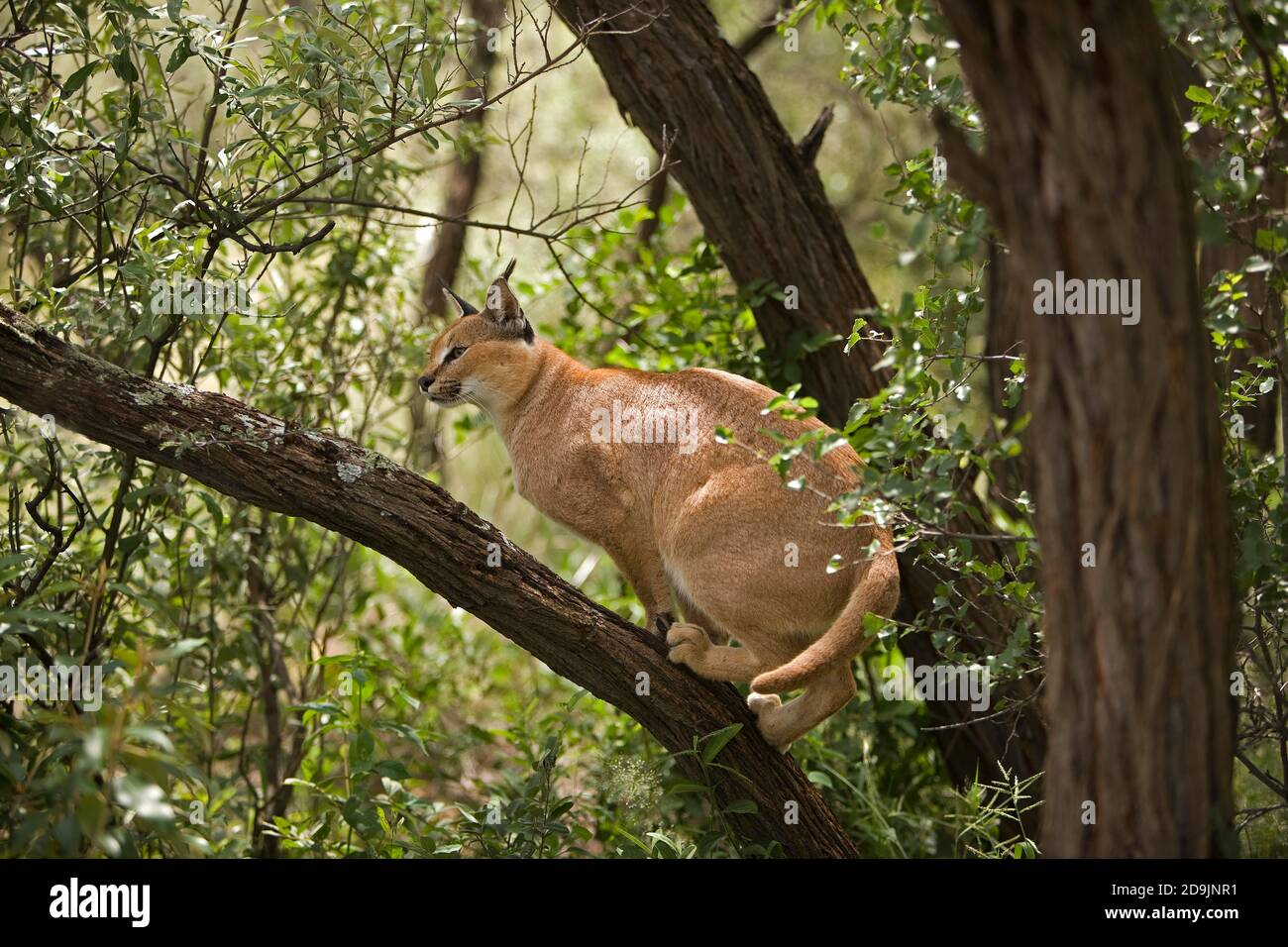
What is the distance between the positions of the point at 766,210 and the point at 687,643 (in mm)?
2390

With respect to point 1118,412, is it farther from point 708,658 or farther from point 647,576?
point 647,576

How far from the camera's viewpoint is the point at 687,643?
4.56 metres

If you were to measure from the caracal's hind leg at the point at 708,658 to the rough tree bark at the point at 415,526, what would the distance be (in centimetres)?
5

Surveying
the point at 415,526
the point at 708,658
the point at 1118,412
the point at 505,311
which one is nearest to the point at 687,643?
the point at 708,658

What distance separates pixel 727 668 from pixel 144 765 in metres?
2.34

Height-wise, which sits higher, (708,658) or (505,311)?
(505,311)

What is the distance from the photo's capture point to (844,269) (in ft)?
19.3

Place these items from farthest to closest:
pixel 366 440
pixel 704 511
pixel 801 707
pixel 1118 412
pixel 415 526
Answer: pixel 366 440 < pixel 704 511 < pixel 801 707 < pixel 415 526 < pixel 1118 412

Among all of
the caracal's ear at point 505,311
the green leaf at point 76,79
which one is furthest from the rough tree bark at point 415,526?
the caracal's ear at point 505,311

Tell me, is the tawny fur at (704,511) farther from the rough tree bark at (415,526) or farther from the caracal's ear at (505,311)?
the rough tree bark at (415,526)

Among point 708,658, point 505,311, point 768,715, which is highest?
point 505,311

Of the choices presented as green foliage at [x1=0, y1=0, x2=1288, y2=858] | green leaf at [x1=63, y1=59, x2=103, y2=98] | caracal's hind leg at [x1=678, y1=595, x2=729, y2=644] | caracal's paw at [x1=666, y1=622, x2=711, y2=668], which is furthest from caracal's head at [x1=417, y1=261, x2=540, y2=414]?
green leaf at [x1=63, y1=59, x2=103, y2=98]
